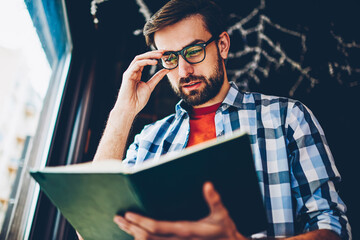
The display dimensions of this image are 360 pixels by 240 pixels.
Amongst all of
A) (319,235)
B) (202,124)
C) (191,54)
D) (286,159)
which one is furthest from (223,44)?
(319,235)

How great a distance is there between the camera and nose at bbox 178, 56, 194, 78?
3.47 ft

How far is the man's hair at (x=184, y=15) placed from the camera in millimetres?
1116

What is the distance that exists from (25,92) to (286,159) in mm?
1167

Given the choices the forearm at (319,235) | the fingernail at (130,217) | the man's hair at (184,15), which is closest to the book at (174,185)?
the fingernail at (130,217)

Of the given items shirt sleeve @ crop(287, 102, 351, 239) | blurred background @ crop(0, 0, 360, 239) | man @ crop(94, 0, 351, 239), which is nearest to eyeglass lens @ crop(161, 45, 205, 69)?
man @ crop(94, 0, 351, 239)

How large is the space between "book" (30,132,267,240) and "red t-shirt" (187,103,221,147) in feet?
1.76

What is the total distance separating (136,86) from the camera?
→ 3.87 ft

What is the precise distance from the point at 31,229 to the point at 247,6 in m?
2.17

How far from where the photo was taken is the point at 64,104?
1389mm

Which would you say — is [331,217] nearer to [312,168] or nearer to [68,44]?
[312,168]

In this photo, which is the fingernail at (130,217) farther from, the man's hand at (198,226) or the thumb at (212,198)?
the thumb at (212,198)

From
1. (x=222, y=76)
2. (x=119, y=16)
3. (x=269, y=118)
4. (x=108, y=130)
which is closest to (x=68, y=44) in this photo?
(x=119, y=16)

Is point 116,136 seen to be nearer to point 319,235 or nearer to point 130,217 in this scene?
point 130,217

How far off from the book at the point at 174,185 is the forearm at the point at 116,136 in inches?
15.0
